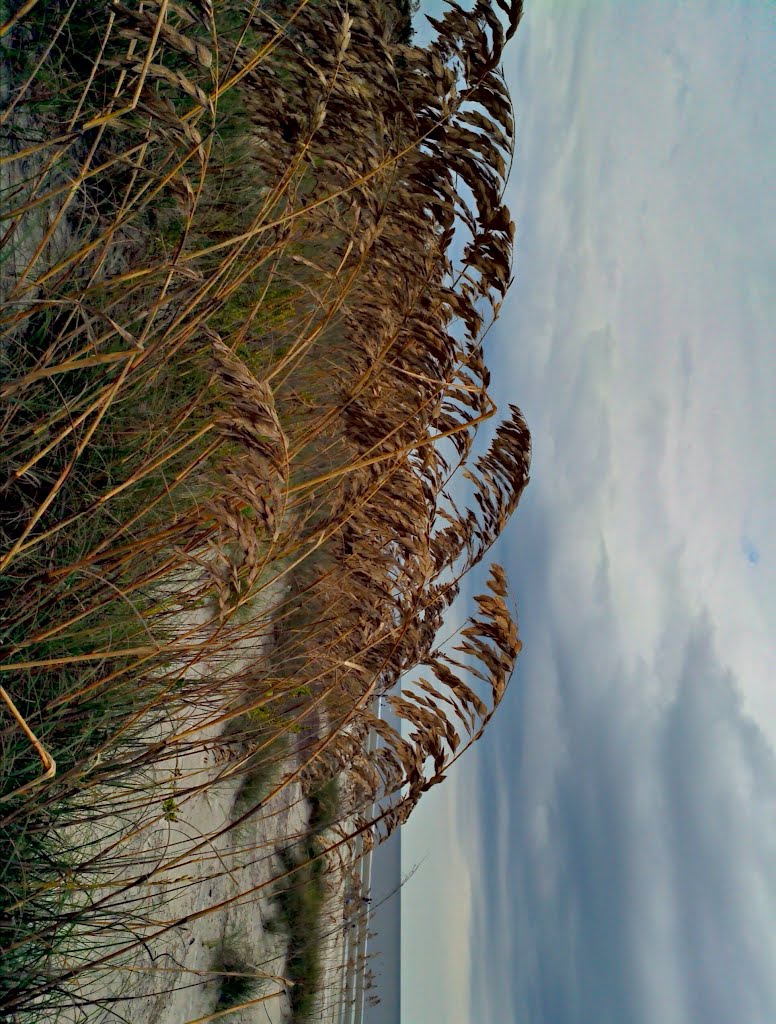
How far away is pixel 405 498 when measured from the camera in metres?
2.39

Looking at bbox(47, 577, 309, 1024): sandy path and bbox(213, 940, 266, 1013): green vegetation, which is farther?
bbox(213, 940, 266, 1013): green vegetation

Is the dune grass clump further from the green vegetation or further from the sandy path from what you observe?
the green vegetation

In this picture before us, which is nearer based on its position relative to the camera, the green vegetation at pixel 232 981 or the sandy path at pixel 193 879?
the sandy path at pixel 193 879

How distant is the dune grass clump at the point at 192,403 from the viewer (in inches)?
58.0

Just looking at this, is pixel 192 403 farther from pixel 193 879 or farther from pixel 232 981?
pixel 232 981

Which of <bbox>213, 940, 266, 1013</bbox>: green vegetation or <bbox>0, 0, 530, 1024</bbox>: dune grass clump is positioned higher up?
<bbox>0, 0, 530, 1024</bbox>: dune grass clump

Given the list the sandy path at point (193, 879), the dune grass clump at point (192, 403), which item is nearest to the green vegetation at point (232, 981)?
the sandy path at point (193, 879)

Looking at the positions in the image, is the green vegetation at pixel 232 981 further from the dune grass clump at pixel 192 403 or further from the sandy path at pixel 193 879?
the dune grass clump at pixel 192 403

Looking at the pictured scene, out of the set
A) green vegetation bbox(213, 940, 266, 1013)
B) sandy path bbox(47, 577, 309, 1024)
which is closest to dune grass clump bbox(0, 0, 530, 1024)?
sandy path bbox(47, 577, 309, 1024)

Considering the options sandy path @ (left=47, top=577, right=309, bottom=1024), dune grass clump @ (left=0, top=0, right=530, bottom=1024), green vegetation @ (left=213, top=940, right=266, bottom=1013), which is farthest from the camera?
green vegetation @ (left=213, top=940, right=266, bottom=1013)

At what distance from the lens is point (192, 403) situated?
183 cm

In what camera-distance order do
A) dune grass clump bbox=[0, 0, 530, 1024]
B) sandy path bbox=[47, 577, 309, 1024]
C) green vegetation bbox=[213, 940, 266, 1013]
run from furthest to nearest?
green vegetation bbox=[213, 940, 266, 1013] < sandy path bbox=[47, 577, 309, 1024] < dune grass clump bbox=[0, 0, 530, 1024]

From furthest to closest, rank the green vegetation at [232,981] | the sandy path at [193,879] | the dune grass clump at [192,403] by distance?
1. the green vegetation at [232,981]
2. the sandy path at [193,879]
3. the dune grass clump at [192,403]

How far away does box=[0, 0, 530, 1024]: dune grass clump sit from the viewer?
1.47 m
